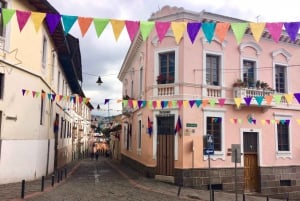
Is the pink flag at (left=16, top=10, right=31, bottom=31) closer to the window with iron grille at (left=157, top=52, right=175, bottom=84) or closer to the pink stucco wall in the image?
the pink stucco wall

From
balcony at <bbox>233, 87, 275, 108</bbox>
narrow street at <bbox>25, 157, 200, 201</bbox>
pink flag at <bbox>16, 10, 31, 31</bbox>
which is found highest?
pink flag at <bbox>16, 10, 31, 31</bbox>

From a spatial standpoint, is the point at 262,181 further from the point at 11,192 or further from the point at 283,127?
the point at 11,192

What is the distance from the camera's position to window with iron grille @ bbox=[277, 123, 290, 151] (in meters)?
18.6

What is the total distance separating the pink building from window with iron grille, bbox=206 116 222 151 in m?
0.05

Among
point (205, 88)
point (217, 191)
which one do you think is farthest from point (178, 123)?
point (217, 191)

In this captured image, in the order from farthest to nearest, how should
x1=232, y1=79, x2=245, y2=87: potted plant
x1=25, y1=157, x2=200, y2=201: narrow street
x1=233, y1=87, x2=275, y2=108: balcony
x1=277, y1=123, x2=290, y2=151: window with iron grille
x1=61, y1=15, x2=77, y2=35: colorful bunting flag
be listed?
x1=277, y1=123, x2=290, y2=151: window with iron grille
x1=232, y1=79, x2=245, y2=87: potted plant
x1=233, y1=87, x2=275, y2=108: balcony
x1=25, y1=157, x2=200, y2=201: narrow street
x1=61, y1=15, x2=77, y2=35: colorful bunting flag

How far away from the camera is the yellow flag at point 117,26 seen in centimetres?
791

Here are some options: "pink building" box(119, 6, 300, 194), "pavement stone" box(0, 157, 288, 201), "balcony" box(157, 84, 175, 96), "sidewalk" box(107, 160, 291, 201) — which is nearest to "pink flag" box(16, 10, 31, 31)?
"pavement stone" box(0, 157, 288, 201)

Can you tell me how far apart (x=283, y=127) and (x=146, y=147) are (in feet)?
27.7

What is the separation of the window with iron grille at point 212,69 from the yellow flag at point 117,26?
398 inches

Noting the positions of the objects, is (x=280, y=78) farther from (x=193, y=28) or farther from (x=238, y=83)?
(x=193, y=28)

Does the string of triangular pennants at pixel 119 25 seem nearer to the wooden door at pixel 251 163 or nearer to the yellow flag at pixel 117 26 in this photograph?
the yellow flag at pixel 117 26

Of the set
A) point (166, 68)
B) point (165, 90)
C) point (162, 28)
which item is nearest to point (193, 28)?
point (162, 28)

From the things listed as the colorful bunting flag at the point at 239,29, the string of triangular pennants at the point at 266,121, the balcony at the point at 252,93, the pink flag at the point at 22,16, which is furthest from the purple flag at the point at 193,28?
the string of triangular pennants at the point at 266,121
